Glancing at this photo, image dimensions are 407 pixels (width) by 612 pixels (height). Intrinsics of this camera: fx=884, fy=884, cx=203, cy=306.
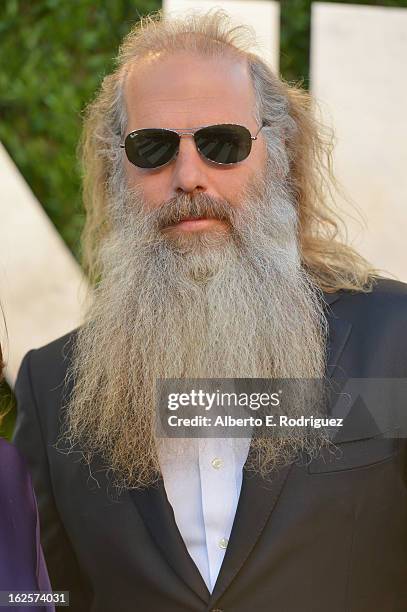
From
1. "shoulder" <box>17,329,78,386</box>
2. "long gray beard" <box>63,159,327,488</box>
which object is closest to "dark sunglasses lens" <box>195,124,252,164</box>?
"long gray beard" <box>63,159,327,488</box>

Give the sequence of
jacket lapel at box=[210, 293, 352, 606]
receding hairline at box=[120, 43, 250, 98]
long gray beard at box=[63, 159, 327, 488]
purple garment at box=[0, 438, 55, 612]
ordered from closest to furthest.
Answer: purple garment at box=[0, 438, 55, 612], jacket lapel at box=[210, 293, 352, 606], long gray beard at box=[63, 159, 327, 488], receding hairline at box=[120, 43, 250, 98]

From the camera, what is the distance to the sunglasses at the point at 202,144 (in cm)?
259

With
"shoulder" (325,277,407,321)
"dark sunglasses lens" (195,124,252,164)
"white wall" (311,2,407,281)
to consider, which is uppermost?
"white wall" (311,2,407,281)

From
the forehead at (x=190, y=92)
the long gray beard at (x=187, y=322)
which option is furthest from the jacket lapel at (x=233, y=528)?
the forehead at (x=190, y=92)

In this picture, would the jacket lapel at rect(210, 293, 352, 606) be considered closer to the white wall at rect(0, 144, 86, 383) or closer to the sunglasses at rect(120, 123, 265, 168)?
the sunglasses at rect(120, 123, 265, 168)

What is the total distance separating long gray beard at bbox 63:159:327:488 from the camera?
2.53 meters

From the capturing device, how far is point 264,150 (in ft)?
9.13

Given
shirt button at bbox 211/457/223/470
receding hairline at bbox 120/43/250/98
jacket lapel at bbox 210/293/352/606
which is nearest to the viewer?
jacket lapel at bbox 210/293/352/606

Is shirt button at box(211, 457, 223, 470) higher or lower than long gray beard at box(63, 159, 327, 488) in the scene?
lower

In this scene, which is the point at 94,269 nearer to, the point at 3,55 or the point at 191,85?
the point at 191,85

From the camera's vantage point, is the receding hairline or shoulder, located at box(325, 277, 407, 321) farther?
the receding hairline

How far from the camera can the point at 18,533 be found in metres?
2.19

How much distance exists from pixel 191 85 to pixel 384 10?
1.81 meters

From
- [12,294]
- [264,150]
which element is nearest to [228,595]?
[264,150]
